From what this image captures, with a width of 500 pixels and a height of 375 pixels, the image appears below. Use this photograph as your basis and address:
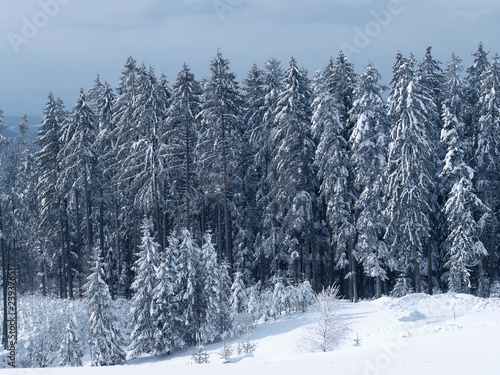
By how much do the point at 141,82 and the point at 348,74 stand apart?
16.0 m

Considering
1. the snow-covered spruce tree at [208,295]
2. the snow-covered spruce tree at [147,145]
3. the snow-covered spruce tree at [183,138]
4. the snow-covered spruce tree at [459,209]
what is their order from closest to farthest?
1. the snow-covered spruce tree at [208,295]
2. the snow-covered spruce tree at [459,209]
3. the snow-covered spruce tree at [183,138]
4. the snow-covered spruce tree at [147,145]

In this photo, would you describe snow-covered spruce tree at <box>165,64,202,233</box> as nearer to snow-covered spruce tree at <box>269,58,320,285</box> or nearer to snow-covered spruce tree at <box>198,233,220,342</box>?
snow-covered spruce tree at <box>198,233,220,342</box>

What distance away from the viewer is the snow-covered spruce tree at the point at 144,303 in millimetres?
28078

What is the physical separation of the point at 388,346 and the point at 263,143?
22814mm

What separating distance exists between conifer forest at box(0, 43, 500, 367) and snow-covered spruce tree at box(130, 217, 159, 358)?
84mm

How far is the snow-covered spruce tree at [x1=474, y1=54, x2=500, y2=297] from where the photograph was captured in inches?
1363

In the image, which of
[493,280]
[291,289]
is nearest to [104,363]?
[291,289]

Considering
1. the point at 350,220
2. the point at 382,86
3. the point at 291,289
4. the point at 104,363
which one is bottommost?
the point at 104,363

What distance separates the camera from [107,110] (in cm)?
4231

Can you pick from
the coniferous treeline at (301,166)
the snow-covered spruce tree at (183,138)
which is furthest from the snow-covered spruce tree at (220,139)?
the snow-covered spruce tree at (183,138)

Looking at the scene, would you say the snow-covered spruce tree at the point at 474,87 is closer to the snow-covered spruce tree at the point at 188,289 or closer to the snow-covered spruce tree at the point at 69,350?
the snow-covered spruce tree at the point at 188,289

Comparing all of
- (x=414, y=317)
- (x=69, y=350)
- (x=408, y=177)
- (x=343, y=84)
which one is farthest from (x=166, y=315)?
(x=343, y=84)

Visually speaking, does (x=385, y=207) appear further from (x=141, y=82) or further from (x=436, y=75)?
(x=141, y=82)

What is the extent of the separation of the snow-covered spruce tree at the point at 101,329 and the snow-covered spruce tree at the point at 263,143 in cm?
1495
